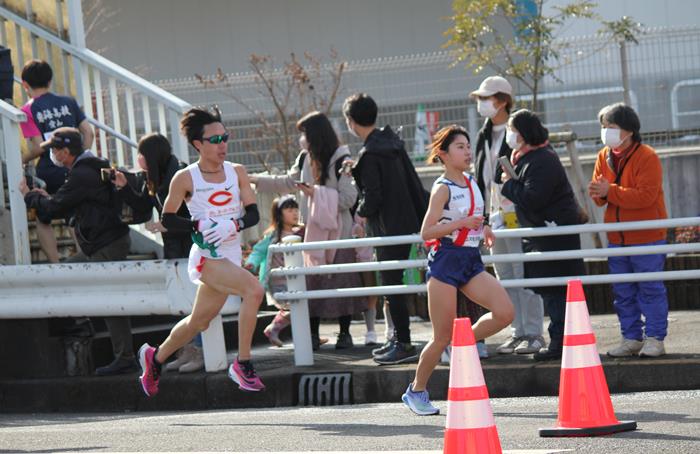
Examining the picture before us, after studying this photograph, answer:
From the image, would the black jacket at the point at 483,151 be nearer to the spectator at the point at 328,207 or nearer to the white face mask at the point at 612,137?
the white face mask at the point at 612,137

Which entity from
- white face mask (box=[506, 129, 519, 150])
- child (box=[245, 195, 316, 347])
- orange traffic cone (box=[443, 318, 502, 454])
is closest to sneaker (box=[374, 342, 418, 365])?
white face mask (box=[506, 129, 519, 150])

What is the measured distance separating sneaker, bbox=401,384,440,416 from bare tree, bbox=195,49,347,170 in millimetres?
9466

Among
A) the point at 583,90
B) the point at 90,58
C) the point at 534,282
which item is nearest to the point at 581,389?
the point at 534,282

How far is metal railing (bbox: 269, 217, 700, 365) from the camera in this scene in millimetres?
9383

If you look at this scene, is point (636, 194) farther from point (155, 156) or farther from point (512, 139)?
point (155, 156)

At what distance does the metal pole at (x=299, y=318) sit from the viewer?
33.7ft

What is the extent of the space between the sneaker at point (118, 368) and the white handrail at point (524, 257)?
1308mm

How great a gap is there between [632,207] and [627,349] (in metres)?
0.95

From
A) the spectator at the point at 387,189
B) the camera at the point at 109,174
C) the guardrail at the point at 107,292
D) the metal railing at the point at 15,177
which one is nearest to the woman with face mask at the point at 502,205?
the spectator at the point at 387,189

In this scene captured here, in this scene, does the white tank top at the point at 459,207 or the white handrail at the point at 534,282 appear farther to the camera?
the white handrail at the point at 534,282

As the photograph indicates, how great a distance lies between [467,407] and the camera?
6.38 m

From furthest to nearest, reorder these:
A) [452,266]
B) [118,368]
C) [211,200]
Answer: [118,368] < [211,200] < [452,266]

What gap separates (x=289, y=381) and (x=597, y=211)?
26.2 ft

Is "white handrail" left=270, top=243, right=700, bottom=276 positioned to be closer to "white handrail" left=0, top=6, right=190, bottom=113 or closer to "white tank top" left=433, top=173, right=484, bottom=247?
"white tank top" left=433, top=173, right=484, bottom=247
